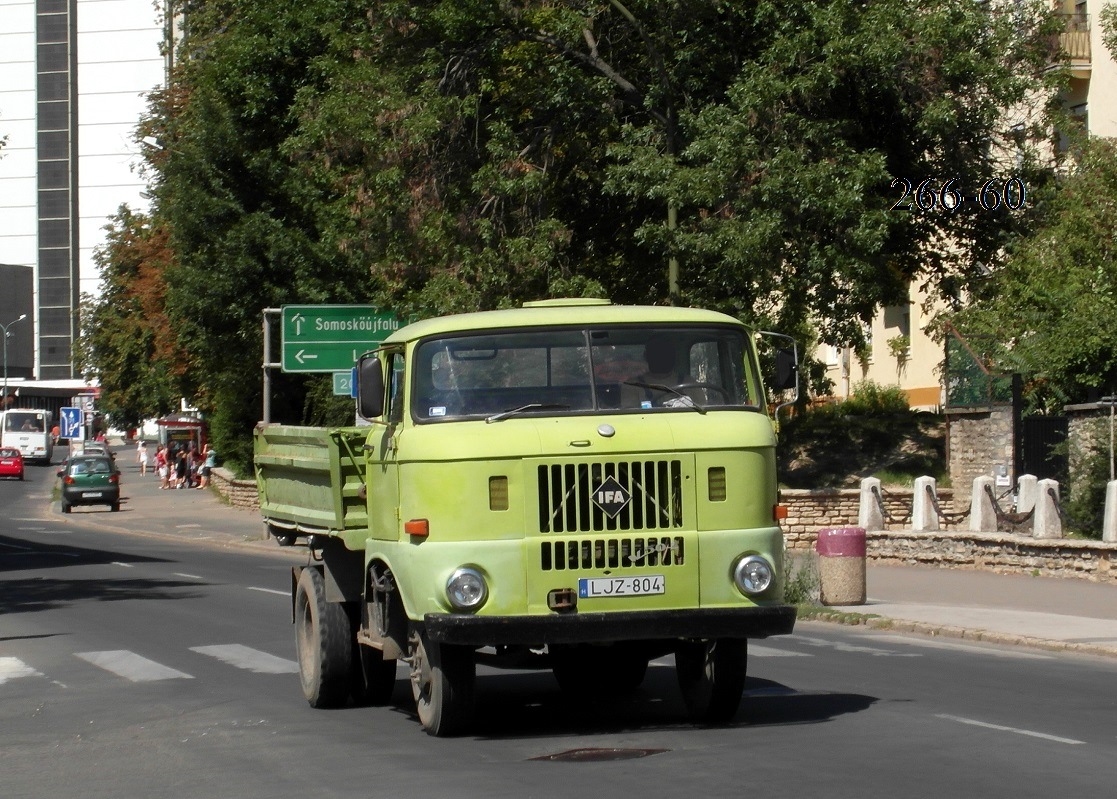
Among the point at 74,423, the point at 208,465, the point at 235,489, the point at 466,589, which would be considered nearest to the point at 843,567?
the point at 466,589

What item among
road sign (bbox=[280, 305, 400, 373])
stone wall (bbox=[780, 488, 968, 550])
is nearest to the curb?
stone wall (bbox=[780, 488, 968, 550])

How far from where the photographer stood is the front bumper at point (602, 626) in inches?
369

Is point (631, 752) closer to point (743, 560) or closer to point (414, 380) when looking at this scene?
point (743, 560)

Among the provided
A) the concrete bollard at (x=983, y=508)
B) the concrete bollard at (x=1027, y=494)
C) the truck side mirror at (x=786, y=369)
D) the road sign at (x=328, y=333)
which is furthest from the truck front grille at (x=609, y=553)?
the road sign at (x=328, y=333)

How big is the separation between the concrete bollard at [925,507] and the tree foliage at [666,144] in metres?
3.65

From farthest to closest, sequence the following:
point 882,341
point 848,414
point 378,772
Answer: point 882,341 → point 848,414 → point 378,772

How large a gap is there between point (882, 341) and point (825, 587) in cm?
3267

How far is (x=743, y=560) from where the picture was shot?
386 inches

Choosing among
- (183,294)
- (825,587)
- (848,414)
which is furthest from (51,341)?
(825,587)

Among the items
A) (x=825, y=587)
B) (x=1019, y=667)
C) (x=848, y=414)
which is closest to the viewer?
(x=1019, y=667)

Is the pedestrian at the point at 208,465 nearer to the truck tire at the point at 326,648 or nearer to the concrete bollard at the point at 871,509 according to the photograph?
the concrete bollard at the point at 871,509

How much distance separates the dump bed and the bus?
89.3 meters

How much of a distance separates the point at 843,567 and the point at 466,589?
35.1 feet

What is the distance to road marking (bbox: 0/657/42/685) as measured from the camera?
47.6 ft
